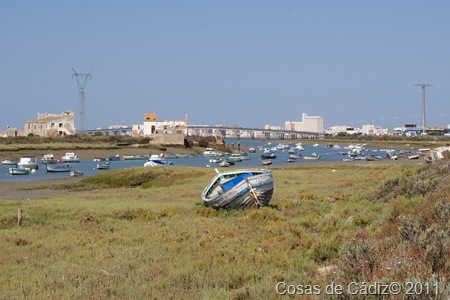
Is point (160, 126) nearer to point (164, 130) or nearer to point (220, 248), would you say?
point (164, 130)

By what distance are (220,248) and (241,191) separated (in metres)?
8.31

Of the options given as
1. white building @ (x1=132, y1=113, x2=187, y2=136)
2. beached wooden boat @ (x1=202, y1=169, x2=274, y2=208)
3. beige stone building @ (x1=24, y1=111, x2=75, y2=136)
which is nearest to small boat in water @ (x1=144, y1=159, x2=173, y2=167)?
beached wooden boat @ (x1=202, y1=169, x2=274, y2=208)

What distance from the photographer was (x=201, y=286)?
1024cm

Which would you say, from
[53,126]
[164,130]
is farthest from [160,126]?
[53,126]

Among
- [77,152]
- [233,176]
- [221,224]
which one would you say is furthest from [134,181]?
[77,152]

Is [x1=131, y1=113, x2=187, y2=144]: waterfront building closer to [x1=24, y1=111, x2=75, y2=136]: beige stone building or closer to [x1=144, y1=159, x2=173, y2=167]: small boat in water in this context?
[x1=24, y1=111, x2=75, y2=136]: beige stone building

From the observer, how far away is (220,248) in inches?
528

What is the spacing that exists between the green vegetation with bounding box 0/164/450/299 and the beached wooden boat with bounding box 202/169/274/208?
60cm

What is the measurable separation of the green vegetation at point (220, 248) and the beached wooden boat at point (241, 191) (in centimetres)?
60

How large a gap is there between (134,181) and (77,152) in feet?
229

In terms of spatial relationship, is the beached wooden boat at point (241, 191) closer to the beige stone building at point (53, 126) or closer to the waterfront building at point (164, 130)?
the waterfront building at point (164, 130)

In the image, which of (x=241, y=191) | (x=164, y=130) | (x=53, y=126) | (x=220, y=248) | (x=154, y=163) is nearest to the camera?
(x=220, y=248)

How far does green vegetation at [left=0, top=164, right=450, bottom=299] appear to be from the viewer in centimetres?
867

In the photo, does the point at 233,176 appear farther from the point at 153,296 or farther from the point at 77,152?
the point at 77,152
